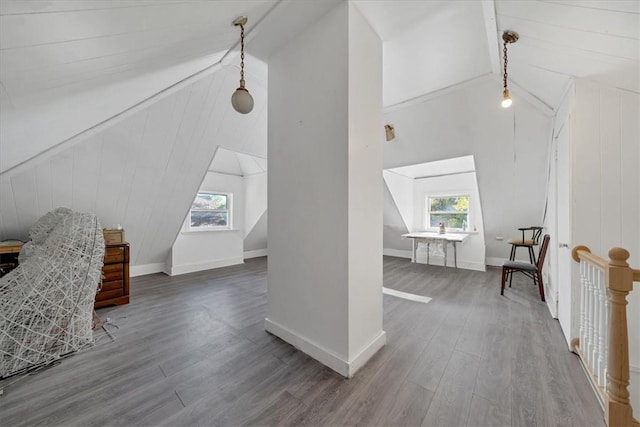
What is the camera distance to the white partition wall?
1651 millimetres

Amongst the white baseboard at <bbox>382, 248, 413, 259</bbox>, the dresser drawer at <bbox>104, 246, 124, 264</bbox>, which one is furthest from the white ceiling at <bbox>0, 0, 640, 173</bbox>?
the white baseboard at <bbox>382, 248, 413, 259</bbox>

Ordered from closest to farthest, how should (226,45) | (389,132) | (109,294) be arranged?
(226,45) < (109,294) < (389,132)

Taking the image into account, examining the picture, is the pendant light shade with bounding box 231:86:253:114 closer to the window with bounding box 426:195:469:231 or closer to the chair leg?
the chair leg

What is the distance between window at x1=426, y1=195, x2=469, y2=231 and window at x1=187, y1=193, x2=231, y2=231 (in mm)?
4675

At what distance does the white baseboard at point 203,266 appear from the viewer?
4.38 m

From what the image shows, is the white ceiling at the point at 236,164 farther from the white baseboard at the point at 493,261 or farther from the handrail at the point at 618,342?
the white baseboard at the point at 493,261

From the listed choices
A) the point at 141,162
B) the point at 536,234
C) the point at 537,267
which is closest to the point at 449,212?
the point at 536,234

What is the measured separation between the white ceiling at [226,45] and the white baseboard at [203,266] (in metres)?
2.79

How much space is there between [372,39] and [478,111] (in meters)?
1.90

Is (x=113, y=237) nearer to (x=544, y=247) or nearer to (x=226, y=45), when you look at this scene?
(x=226, y=45)

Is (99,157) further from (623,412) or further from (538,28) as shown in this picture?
(623,412)

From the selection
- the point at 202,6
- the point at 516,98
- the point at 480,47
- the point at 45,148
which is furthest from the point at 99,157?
the point at 516,98

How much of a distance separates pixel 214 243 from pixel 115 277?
1963 millimetres

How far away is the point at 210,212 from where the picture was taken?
5043mm
